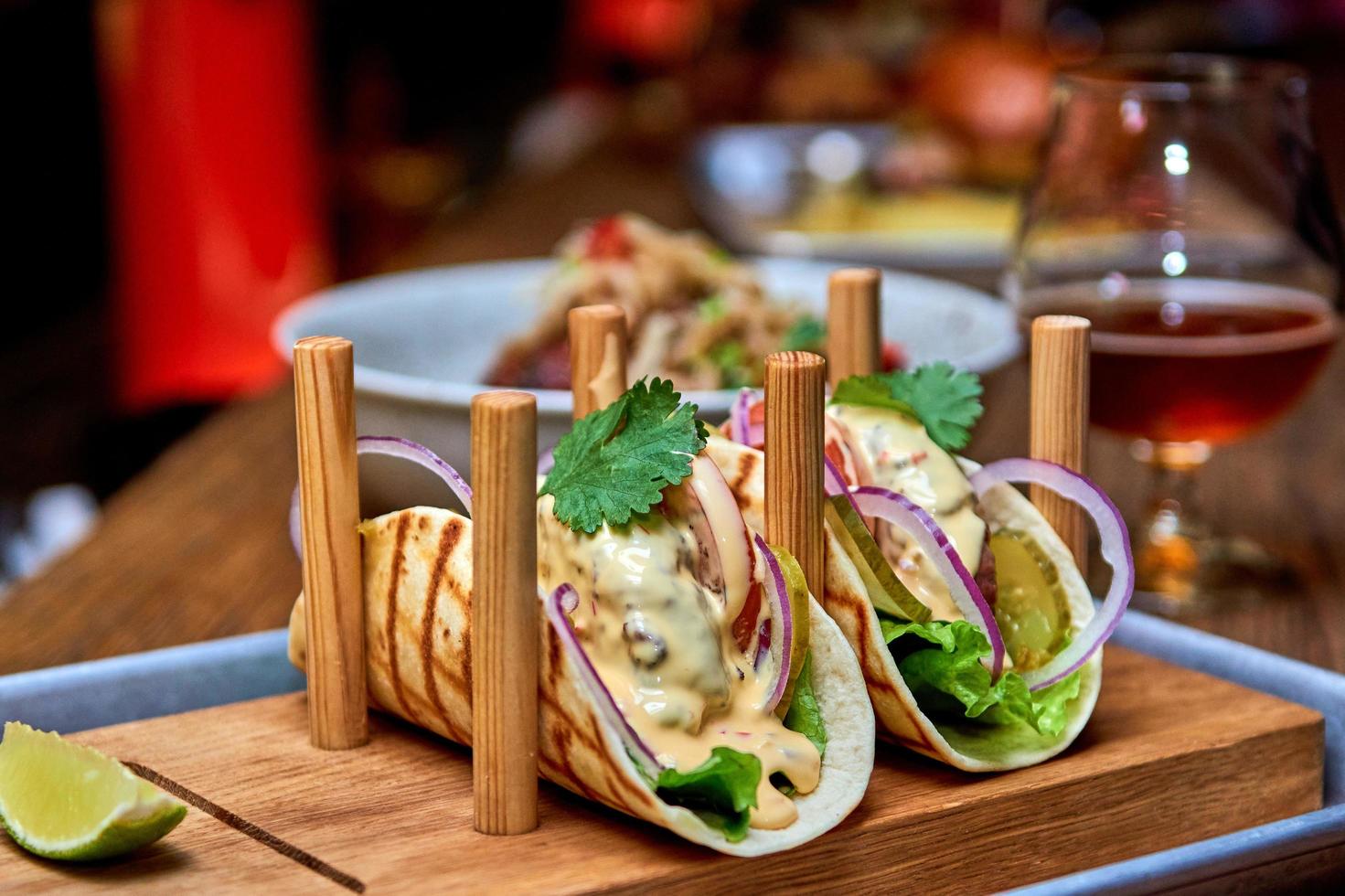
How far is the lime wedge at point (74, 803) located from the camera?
939mm

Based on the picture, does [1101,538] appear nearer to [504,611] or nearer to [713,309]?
[504,611]

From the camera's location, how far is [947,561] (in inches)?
44.1

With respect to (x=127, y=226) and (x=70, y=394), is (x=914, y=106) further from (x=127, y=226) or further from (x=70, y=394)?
(x=70, y=394)

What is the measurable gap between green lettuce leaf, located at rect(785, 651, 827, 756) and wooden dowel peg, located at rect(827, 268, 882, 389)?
0.37 meters

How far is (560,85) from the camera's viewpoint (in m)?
11.8

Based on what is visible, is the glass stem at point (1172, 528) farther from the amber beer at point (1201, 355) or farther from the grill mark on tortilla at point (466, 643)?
the grill mark on tortilla at point (466, 643)

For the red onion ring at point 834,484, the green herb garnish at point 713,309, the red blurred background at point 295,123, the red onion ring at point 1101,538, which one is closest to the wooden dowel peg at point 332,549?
the red onion ring at point 834,484

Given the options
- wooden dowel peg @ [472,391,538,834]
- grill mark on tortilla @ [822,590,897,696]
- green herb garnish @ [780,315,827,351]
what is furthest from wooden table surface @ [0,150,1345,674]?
wooden dowel peg @ [472,391,538,834]

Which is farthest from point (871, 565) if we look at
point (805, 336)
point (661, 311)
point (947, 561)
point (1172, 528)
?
point (661, 311)

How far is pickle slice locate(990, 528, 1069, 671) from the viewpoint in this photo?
3.96 ft

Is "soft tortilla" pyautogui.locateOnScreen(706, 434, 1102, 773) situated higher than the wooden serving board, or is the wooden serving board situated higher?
"soft tortilla" pyautogui.locateOnScreen(706, 434, 1102, 773)

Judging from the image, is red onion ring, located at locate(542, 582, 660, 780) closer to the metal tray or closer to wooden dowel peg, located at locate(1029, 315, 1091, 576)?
the metal tray

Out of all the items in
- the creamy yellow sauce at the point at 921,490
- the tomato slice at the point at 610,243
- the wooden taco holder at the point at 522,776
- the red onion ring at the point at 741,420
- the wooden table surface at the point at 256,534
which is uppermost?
the tomato slice at the point at 610,243

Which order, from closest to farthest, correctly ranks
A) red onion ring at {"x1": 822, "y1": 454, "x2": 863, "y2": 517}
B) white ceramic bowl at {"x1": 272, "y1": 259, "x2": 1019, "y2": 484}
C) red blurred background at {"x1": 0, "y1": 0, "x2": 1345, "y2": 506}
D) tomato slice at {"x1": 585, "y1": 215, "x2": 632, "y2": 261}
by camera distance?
red onion ring at {"x1": 822, "y1": 454, "x2": 863, "y2": 517} → white ceramic bowl at {"x1": 272, "y1": 259, "x2": 1019, "y2": 484} → tomato slice at {"x1": 585, "y1": 215, "x2": 632, "y2": 261} → red blurred background at {"x1": 0, "y1": 0, "x2": 1345, "y2": 506}
